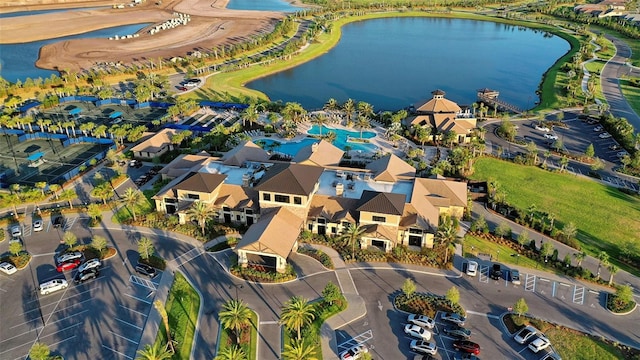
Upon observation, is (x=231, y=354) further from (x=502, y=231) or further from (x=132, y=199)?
(x=502, y=231)

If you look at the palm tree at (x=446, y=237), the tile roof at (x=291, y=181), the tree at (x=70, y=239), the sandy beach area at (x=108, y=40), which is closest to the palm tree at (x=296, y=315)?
the tile roof at (x=291, y=181)

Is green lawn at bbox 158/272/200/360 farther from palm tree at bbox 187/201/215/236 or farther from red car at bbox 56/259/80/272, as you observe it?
red car at bbox 56/259/80/272

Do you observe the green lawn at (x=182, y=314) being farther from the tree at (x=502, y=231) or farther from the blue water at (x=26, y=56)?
the blue water at (x=26, y=56)

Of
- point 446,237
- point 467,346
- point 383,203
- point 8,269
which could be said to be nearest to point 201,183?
point 8,269

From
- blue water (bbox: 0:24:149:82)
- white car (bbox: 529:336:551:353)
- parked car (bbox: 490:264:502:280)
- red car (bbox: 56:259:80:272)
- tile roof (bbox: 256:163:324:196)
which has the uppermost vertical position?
blue water (bbox: 0:24:149:82)

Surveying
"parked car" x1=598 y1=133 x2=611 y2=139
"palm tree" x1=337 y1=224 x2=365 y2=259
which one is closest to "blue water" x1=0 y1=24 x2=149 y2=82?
"palm tree" x1=337 y1=224 x2=365 y2=259
